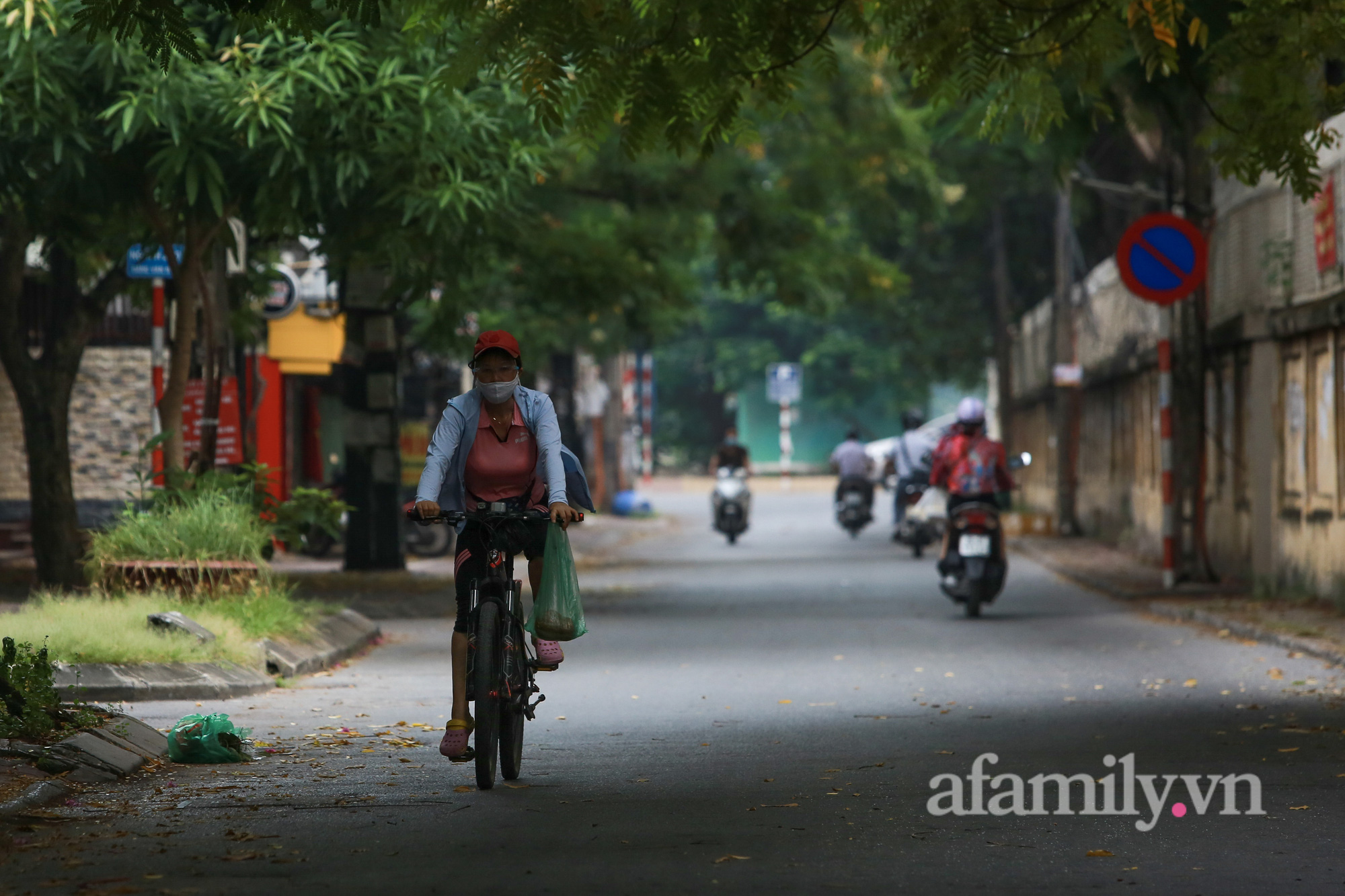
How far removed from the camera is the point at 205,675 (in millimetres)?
10586

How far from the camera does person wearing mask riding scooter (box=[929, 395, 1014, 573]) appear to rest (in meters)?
16.3

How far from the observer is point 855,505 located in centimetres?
3002

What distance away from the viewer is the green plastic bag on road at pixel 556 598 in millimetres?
7582

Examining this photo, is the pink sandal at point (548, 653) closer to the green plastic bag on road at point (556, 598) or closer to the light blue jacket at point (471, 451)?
the green plastic bag on road at point (556, 598)

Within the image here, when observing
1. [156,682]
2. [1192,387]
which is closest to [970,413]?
[1192,387]

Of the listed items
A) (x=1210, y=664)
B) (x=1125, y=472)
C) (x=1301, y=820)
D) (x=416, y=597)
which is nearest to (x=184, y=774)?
(x=1301, y=820)

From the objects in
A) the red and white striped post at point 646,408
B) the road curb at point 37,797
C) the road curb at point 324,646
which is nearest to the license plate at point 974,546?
the road curb at point 324,646

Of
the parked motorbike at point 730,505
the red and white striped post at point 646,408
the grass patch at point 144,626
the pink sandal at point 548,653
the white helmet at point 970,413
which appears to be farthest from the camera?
the red and white striped post at point 646,408

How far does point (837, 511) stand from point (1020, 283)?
9909mm

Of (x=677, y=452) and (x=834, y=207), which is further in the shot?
(x=677, y=452)

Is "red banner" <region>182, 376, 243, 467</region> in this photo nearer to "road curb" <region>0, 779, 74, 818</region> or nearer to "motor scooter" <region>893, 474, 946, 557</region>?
"road curb" <region>0, 779, 74, 818</region>

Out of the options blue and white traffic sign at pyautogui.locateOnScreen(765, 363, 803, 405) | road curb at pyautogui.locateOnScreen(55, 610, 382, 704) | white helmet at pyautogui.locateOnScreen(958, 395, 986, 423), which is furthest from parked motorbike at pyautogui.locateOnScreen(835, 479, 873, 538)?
blue and white traffic sign at pyautogui.locateOnScreen(765, 363, 803, 405)

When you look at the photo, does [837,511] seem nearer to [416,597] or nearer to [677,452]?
[416,597]

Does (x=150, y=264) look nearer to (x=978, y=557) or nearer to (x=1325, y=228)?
(x=978, y=557)
